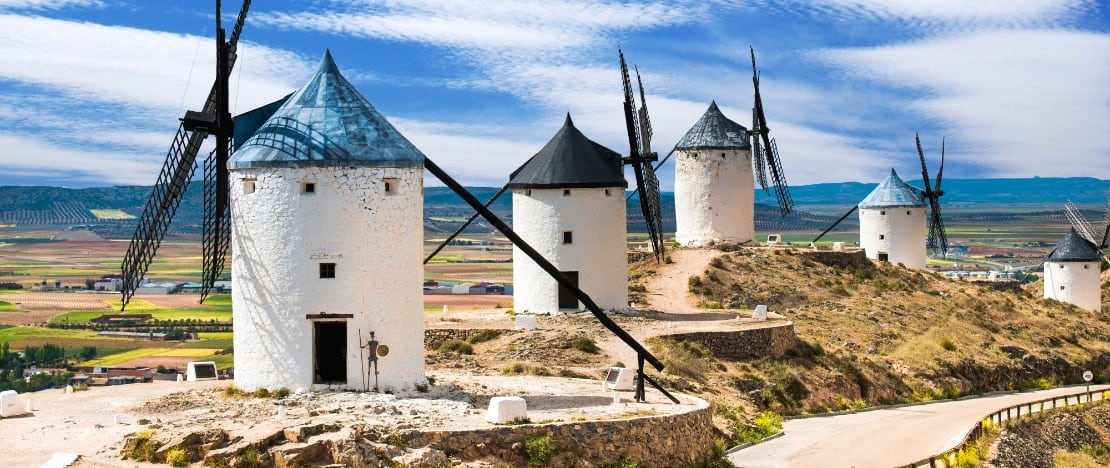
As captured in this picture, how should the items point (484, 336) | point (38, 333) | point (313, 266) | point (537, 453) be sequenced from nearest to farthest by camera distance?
point (537, 453) < point (313, 266) < point (484, 336) < point (38, 333)

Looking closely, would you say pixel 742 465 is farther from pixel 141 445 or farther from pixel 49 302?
pixel 49 302

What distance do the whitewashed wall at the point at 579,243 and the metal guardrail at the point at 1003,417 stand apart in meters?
10.00

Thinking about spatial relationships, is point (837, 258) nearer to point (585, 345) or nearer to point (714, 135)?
point (714, 135)

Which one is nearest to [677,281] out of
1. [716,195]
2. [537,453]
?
[716,195]

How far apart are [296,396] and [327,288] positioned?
1.80m

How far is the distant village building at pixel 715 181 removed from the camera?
45.6m

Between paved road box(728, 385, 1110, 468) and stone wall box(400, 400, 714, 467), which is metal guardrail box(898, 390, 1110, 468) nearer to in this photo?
paved road box(728, 385, 1110, 468)

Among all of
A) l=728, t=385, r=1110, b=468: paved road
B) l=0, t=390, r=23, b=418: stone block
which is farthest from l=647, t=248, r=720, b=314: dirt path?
l=0, t=390, r=23, b=418: stone block

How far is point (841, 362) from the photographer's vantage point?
34.3m

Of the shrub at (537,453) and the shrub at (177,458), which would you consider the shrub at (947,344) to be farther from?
the shrub at (177,458)

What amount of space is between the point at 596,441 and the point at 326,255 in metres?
5.47

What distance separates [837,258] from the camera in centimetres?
4750

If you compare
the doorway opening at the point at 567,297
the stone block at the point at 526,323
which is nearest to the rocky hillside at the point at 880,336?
the stone block at the point at 526,323

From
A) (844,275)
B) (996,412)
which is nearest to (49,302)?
(844,275)
